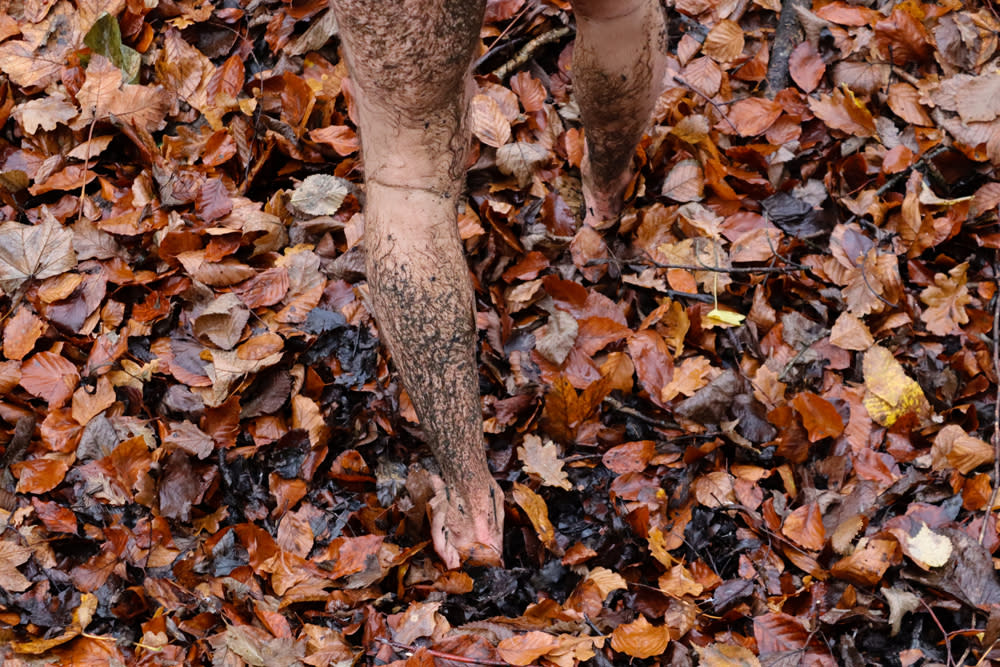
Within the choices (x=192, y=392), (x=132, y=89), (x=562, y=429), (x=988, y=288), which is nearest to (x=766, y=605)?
(x=562, y=429)

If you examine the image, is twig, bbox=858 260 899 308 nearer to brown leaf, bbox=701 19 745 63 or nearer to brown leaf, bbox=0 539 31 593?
brown leaf, bbox=701 19 745 63

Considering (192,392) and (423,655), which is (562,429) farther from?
(192,392)

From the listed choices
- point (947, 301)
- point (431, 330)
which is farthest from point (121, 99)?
point (947, 301)

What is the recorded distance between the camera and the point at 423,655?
1768 mm

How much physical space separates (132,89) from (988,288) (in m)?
2.76

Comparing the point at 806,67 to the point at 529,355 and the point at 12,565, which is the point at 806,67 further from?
the point at 12,565

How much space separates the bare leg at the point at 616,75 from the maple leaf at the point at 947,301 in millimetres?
940

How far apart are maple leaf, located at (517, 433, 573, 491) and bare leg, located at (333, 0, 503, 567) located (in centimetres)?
24

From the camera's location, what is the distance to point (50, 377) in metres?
2.25

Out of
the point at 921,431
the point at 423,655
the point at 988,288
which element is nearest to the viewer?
the point at 423,655

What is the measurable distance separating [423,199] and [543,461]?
869 millimetres

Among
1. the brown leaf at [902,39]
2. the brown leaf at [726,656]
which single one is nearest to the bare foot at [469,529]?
the brown leaf at [726,656]

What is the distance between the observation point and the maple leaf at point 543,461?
2090mm

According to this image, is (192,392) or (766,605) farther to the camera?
(192,392)
